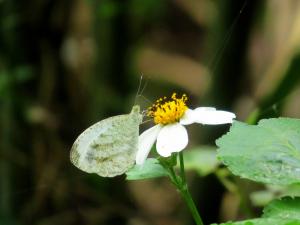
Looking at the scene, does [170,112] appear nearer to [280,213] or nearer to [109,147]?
[109,147]

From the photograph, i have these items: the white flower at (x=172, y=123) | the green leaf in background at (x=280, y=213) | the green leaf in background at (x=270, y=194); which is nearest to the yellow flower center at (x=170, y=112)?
the white flower at (x=172, y=123)

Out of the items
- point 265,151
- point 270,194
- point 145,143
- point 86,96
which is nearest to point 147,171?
point 145,143

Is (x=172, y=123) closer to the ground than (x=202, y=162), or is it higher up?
higher up

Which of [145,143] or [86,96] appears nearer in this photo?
[145,143]

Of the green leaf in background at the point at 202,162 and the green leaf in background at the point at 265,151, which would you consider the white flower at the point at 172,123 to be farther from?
the green leaf in background at the point at 202,162

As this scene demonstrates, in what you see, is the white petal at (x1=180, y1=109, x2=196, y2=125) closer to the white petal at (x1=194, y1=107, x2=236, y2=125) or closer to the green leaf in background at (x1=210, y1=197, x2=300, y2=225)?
the white petal at (x1=194, y1=107, x2=236, y2=125)

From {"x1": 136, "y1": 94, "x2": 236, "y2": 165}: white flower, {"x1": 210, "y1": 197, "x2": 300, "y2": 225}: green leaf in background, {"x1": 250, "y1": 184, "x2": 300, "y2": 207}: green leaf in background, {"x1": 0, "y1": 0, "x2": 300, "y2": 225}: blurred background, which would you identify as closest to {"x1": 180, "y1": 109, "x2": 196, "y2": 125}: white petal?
{"x1": 136, "y1": 94, "x2": 236, "y2": 165}: white flower
